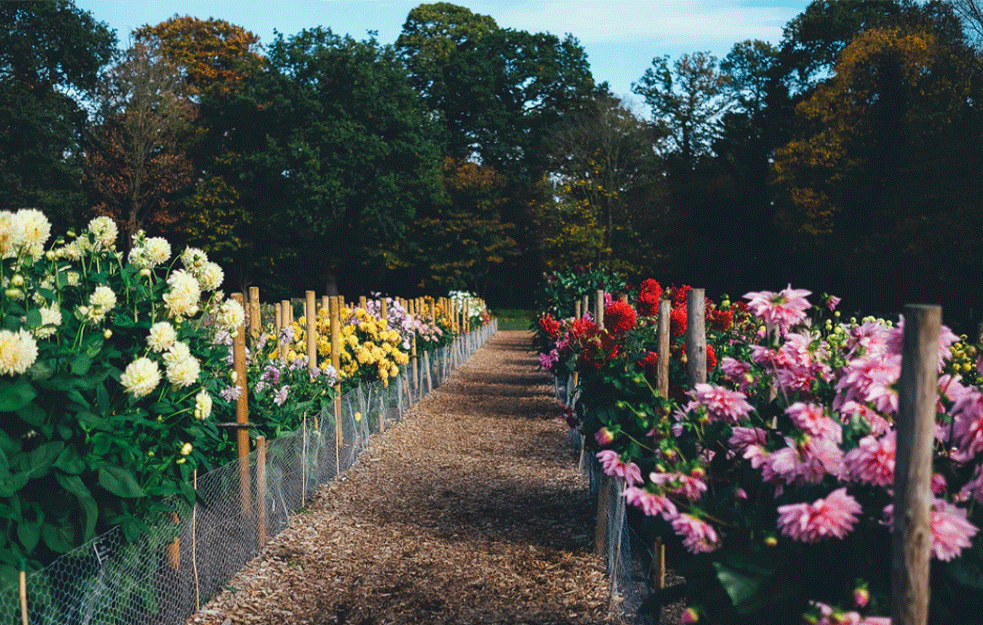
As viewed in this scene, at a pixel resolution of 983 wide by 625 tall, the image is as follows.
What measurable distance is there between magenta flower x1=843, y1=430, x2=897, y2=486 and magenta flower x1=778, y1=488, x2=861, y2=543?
0.39ft

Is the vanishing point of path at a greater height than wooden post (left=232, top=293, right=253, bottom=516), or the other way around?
wooden post (left=232, top=293, right=253, bottom=516)

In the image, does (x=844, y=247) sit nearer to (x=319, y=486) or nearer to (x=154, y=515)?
(x=319, y=486)

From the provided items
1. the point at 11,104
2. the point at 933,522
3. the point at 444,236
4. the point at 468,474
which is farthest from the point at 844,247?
the point at 11,104

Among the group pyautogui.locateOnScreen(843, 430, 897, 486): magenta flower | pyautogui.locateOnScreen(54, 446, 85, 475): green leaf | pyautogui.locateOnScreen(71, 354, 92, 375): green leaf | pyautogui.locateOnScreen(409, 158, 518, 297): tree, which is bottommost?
pyautogui.locateOnScreen(54, 446, 85, 475): green leaf

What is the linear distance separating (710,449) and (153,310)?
8.58 feet

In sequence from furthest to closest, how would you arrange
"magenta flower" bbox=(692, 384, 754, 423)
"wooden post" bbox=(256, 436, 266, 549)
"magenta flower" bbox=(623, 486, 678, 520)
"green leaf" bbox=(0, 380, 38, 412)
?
"wooden post" bbox=(256, 436, 266, 549) < "green leaf" bbox=(0, 380, 38, 412) < "magenta flower" bbox=(692, 384, 754, 423) < "magenta flower" bbox=(623, 486, 678, 520)

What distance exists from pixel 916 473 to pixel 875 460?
0.25 metres

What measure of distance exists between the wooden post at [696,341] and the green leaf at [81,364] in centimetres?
294

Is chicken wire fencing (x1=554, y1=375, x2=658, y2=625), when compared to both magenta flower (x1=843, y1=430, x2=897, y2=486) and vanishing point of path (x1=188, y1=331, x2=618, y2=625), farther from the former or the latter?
magenta flower (x1=843, y1=430, x2=897, y2=486)

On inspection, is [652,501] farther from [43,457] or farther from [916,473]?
[43,457]

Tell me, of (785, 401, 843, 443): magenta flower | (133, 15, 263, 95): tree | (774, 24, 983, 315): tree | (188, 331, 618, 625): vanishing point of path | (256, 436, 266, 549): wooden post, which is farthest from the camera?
(133, 15, 263, 95): tree

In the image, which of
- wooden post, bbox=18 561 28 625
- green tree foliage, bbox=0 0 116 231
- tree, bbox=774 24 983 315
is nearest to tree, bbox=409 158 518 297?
tree, bbox=774 24 983 315

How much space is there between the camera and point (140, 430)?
11.5ft

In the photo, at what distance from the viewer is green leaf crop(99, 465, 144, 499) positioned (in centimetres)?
310
